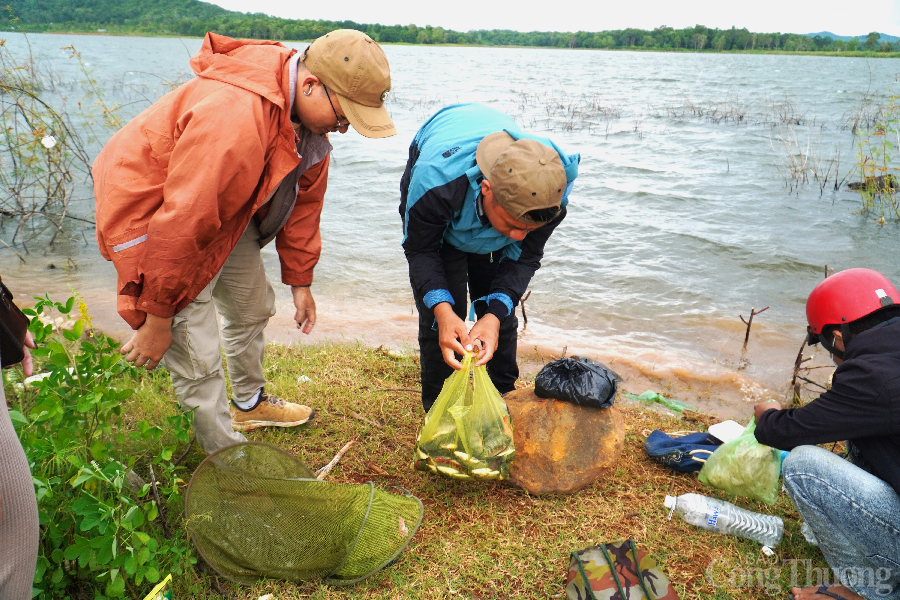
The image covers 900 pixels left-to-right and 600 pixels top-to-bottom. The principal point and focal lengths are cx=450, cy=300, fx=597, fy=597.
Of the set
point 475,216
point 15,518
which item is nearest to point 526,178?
point 475,216

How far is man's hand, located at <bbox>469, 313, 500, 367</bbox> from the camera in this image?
9.01 ft

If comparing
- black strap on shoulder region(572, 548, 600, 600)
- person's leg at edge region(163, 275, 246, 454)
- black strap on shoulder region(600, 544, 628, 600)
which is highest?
person's leg at edge region(163, 275, 246, 454)

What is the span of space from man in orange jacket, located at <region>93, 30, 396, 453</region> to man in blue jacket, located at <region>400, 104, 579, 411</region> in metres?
0.40

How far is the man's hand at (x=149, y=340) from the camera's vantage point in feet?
7.36

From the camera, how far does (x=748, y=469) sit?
9.12ft

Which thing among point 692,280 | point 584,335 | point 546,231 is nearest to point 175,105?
point 546,231

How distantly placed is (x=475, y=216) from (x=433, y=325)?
2.32 feet

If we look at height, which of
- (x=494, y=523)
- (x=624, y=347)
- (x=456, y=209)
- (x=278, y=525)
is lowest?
(x=624, y=347)

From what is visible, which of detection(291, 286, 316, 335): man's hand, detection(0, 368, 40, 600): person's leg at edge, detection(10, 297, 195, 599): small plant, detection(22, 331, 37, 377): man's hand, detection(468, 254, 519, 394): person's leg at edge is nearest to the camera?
detection(0, 368, 40, 600): person's leg at edge

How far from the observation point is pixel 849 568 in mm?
2406

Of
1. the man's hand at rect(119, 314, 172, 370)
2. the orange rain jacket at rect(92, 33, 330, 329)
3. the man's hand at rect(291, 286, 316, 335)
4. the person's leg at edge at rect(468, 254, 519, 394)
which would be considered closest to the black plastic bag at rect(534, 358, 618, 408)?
the person's leg at edge at rect(468, 254, 519, 394)

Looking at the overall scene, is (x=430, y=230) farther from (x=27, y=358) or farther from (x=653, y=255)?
(x=653, y=255)

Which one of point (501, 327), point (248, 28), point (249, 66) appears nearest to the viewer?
point (249, 66)

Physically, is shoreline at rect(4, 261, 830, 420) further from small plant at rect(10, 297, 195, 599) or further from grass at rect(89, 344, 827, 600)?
small plant at rect(10, 297, 195, 599)
